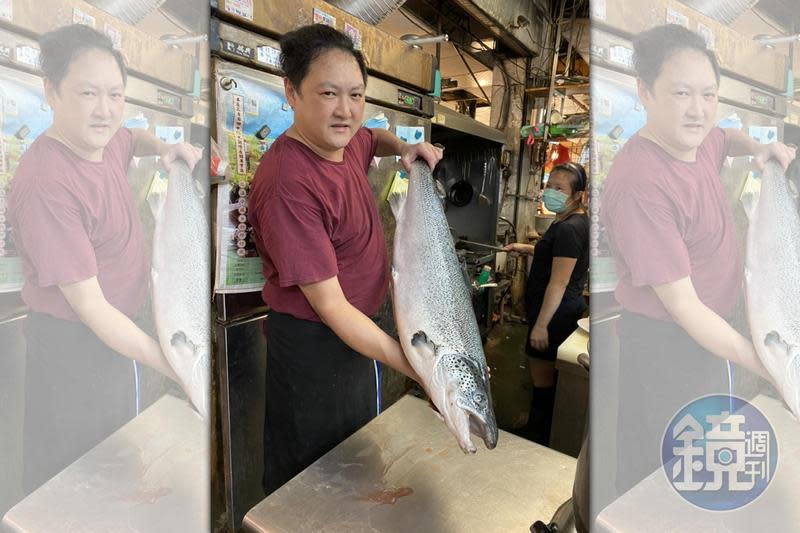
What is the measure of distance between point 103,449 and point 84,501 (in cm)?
10

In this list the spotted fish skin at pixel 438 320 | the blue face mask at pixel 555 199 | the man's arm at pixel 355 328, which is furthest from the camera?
the blue face mask at pixel 555 199

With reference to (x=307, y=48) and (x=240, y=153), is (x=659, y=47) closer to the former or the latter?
(x=307, y=48)

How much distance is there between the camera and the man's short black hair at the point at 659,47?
52cm

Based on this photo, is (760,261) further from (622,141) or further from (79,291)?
(79,291)

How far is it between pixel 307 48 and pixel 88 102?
0.62 metres

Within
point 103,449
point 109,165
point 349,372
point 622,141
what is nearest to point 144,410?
point 103,449

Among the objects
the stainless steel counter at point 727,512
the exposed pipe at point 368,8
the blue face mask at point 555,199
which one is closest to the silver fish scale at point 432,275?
the stainless steel counter at point 727,512

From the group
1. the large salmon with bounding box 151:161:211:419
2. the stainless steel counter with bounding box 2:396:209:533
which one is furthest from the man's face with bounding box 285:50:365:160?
the stainless steel counter with bounding box 2:396:209:533

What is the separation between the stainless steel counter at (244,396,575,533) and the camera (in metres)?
0.95

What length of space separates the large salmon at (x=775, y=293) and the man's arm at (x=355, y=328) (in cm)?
49

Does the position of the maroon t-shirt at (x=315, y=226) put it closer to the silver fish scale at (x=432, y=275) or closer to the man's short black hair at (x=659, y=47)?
the silver fish scale at (x=432, y=275)

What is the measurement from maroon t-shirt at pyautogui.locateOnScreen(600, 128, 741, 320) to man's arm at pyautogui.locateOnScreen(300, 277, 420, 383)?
0.42 metres

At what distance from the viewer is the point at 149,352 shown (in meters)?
0.57

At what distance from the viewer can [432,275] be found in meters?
0.85
